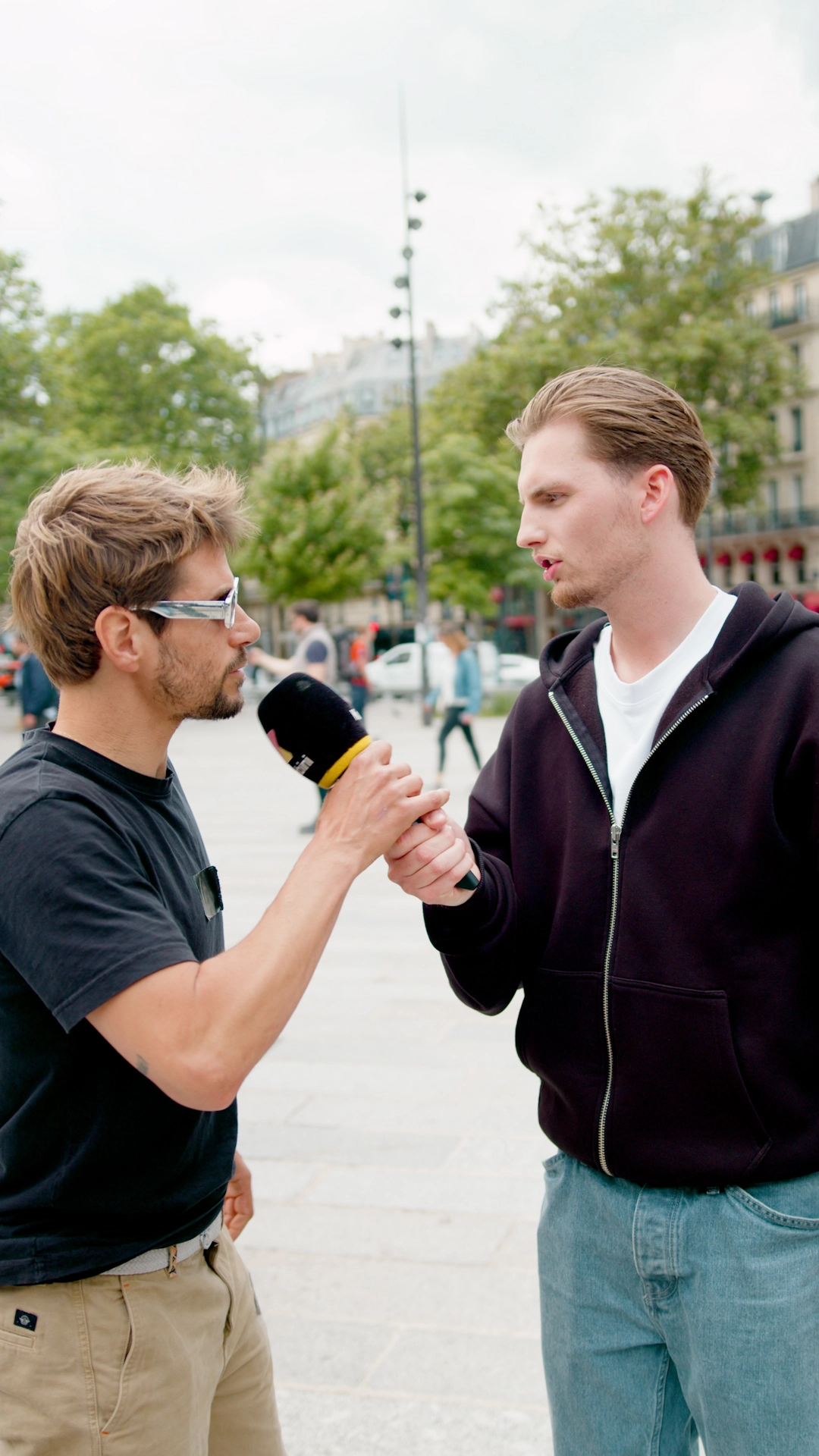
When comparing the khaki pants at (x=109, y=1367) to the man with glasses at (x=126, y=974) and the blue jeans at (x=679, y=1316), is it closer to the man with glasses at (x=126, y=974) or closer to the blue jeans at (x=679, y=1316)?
the man with glasses at (x=126, y=974)

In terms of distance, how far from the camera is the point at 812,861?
5.76 ft

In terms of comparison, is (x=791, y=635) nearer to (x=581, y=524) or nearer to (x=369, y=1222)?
(x=581, y=524)

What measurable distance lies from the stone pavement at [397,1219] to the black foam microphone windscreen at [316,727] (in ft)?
6.11

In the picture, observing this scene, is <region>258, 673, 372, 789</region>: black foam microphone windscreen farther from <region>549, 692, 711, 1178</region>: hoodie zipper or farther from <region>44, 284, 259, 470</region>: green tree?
<region>44, 284, 259, 470</region>: green tree

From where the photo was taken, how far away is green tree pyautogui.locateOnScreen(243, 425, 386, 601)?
122 ft

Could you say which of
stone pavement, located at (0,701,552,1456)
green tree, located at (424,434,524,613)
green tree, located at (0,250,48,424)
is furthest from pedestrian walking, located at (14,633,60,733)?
green tree, located at (424,434,524,613)

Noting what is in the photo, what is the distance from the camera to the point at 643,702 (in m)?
2.01

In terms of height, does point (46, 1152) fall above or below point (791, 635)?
below

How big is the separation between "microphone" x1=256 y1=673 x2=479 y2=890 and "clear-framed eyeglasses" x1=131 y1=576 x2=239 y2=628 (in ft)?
0.48

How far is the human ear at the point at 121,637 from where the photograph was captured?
1778mm

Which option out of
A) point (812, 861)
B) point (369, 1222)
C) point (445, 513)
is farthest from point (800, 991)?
point (445, 513)

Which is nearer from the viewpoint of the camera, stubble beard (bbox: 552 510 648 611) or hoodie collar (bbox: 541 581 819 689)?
hoodie collar (bbox: 541 581 819 689)

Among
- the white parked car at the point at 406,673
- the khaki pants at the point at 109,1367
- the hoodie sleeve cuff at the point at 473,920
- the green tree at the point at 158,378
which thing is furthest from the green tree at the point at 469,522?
the khaki pants at the point at 109,1367

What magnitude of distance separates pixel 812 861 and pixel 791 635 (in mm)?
368
